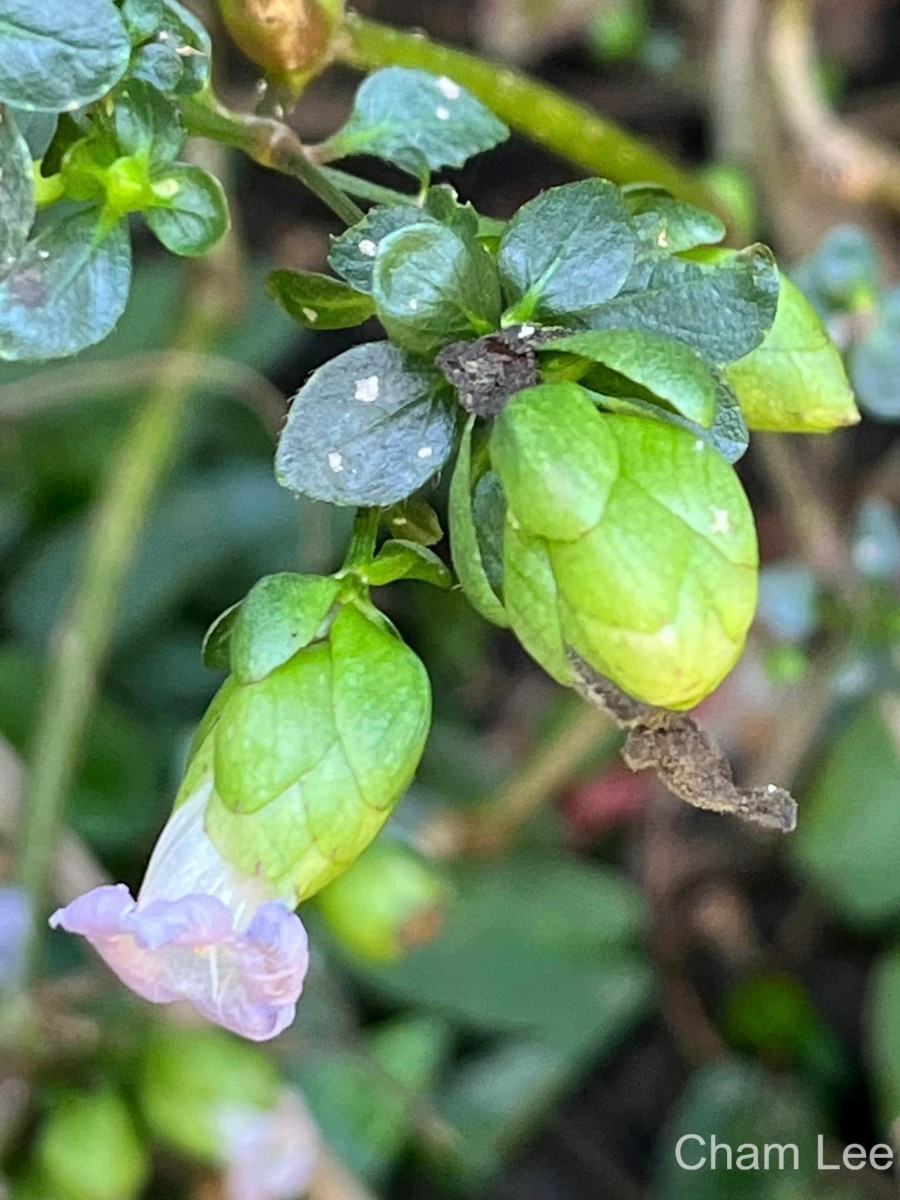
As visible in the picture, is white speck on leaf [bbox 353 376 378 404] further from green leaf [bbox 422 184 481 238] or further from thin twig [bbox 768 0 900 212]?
thin twig [bbox 768 0 900 212]

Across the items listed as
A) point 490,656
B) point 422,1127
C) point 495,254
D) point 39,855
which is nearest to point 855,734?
point 490,656

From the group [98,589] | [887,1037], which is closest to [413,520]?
[98,589]

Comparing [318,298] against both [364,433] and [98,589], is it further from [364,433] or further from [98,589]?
[98,589]

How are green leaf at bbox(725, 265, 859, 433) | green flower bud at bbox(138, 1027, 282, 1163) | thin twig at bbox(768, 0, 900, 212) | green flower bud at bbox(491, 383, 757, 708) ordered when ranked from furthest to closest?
thin twig at bbox(768, 0, 900, 212) → green flower bud at bbox(138, 1027, 282, 1163) → green leaf at bbox(725, 265, 859, 433) → green flower bud at bbox(491, 383, 757, 708)

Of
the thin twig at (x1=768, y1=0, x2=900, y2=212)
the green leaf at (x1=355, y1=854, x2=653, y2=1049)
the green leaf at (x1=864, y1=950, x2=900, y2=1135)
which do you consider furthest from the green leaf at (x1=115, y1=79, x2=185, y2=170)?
the green leaf at (x1=864, y1=950, x2=900, y2=1135)

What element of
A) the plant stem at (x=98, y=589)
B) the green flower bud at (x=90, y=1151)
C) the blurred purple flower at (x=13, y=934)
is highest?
the plant stem at (x=98, y=589)

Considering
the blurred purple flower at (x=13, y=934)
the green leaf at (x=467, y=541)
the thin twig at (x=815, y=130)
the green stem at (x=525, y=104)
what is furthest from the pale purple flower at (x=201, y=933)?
the thin twig at (x=815, y=130)

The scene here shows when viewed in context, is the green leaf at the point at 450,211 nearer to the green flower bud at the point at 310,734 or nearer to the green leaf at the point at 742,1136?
the green flower bud at the point at 310,734
